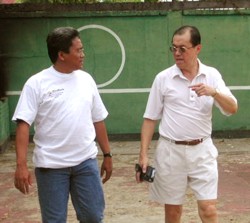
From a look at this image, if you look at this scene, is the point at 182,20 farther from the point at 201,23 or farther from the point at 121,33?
the point at 121,33

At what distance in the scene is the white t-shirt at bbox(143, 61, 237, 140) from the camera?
183 inches

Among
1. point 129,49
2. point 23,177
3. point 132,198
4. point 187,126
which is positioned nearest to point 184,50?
point 187,126

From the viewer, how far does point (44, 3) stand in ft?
33.3

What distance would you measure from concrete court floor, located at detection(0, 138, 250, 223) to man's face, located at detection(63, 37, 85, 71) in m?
2.19

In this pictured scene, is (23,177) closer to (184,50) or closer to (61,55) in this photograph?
(61,55)

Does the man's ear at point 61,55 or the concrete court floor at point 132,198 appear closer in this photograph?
the man's ear at point 61,55

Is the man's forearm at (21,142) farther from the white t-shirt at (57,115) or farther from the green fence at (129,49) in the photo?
the green fence at (129,49)

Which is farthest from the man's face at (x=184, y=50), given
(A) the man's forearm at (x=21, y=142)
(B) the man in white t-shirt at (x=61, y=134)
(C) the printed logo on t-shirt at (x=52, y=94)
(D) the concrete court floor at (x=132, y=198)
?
(D) the concrete court floor at (x=132, y=198)

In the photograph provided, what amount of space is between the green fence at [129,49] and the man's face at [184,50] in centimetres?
573

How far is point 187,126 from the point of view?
15.3 feet

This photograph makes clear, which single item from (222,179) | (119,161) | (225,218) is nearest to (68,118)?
(225,218)

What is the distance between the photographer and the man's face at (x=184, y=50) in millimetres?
4586

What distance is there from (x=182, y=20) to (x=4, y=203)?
16.1 feet

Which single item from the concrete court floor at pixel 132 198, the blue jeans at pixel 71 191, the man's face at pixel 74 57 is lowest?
the concrete court floor at pixel 132 198
